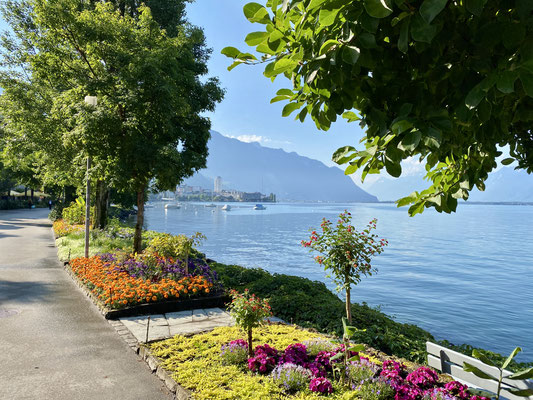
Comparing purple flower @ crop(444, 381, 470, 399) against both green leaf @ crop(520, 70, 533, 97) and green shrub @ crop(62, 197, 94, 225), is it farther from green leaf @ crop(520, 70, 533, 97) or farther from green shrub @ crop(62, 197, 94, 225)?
green shrub @ crop(62, 197, 94, 225)

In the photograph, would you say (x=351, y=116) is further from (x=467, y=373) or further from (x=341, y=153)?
(x=467, y=373)

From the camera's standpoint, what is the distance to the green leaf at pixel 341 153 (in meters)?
1.98

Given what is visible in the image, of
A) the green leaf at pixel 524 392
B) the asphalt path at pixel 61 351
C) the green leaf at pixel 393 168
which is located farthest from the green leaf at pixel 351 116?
the asphalt path at pixel 61 351

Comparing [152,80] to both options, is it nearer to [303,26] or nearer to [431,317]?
[303,26]

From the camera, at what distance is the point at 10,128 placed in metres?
19.6

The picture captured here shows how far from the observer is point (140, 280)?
9047mm

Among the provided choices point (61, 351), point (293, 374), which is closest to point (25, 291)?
point (61, 351)

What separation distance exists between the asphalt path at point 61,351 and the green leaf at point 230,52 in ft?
15.5

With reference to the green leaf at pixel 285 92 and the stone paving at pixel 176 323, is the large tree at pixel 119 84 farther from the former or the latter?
the green leaf at pixel 285 92

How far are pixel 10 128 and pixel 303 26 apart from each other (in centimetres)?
2360

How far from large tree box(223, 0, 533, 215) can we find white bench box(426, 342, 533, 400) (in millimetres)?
2935

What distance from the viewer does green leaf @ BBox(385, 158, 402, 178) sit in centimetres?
167

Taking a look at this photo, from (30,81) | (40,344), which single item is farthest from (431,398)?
(30,81)

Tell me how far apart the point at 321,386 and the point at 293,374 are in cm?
44
